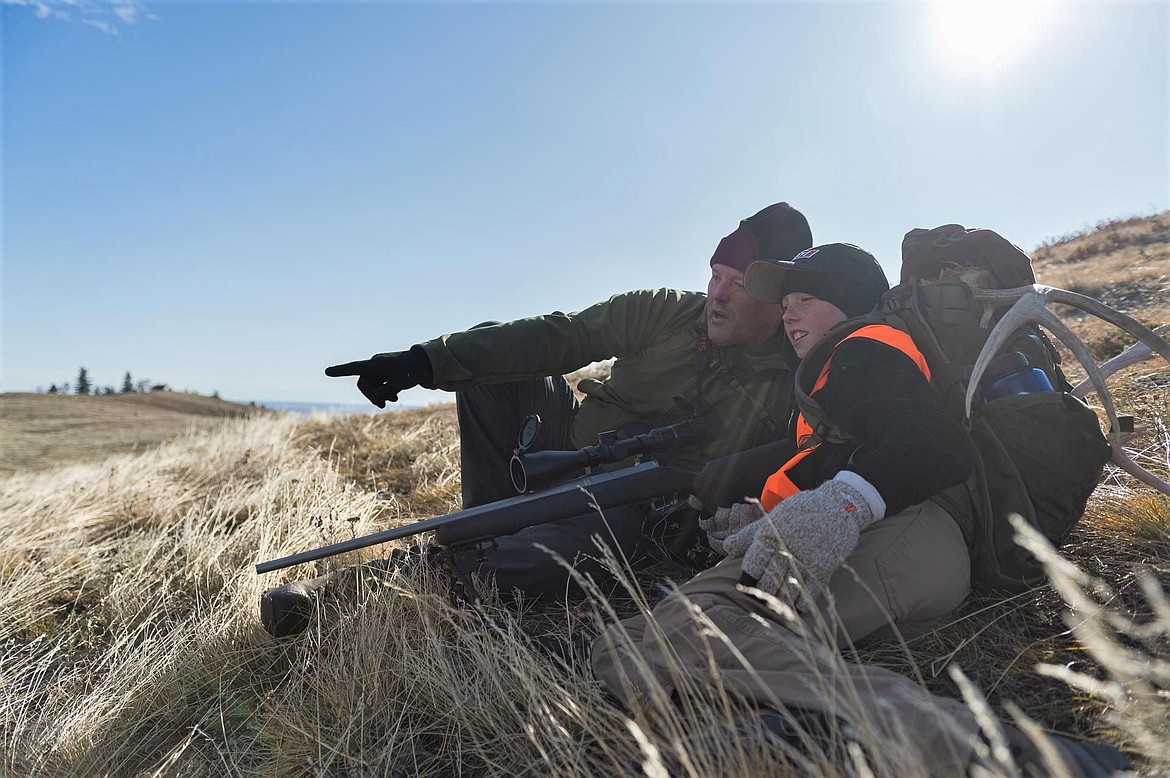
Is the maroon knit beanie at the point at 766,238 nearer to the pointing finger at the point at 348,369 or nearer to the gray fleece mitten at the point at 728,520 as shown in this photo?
the gray fleece mitten at the point at 728,520

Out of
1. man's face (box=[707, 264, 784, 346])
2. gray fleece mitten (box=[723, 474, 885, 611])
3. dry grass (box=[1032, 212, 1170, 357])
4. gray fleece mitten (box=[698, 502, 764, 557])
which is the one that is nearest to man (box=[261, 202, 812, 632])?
man's face (box=[707, 264, 784, 346])

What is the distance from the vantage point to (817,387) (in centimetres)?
243

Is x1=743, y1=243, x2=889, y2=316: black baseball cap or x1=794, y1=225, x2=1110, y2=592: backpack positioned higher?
x1=743, y1=243, x2=889, y2=316: black baseball cap

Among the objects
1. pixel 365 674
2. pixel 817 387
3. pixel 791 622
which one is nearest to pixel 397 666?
pixel 365 674

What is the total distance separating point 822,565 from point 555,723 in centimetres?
86

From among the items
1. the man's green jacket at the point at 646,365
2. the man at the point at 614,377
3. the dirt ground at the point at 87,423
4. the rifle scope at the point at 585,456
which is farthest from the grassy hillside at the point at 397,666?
the dirt ground at the point at 87,423

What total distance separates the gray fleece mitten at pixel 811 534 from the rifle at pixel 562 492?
763 mm

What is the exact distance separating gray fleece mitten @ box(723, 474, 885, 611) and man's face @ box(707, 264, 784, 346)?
5.41ft

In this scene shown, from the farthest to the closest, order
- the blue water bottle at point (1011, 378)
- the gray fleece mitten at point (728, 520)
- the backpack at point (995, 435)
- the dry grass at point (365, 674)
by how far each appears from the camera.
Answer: the gray fleece mitten at point (728, 520) < the blue water bottle at point (1011, 378) < the backpack at point (995, 435) < the dry grass at point (365, 674)

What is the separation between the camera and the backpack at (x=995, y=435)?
2.26 m

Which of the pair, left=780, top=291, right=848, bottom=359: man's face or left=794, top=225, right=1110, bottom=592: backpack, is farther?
left=780, top=291, right=848, bottom=359: man's face

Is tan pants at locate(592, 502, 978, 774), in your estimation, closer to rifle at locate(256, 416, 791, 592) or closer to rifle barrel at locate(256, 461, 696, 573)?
rifle at locate(256, 416, 791, 592)

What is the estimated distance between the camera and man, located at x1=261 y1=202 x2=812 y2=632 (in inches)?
135

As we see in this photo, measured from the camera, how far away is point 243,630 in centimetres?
330
